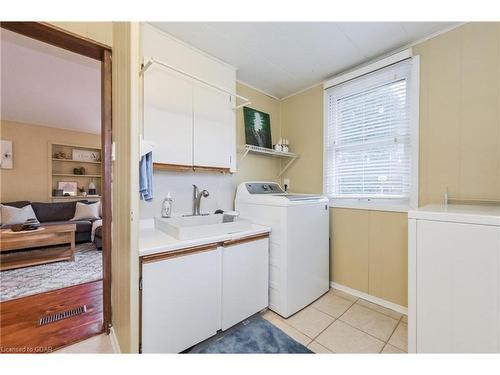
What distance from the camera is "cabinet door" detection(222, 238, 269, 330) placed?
4.95 ft

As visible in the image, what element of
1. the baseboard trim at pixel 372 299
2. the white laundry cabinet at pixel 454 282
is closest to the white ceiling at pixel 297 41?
the white laundry cabinet at pixel 454 282

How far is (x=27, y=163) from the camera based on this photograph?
4.30 metres

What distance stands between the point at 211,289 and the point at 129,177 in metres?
0.91

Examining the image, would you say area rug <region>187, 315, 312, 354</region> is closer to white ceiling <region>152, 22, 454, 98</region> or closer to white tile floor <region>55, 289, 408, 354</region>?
white tile floor <region>55, 289, 408, 354</region>

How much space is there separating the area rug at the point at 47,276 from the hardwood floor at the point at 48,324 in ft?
0.63

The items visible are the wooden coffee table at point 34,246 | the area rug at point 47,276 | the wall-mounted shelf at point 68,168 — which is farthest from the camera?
the wall-mounted shelf at point 68,168

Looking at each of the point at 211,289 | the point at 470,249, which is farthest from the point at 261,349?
the point at 470,249

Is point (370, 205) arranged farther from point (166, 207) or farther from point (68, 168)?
point (68, 168)

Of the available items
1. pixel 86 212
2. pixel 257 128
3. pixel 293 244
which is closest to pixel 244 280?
pixel 293 244

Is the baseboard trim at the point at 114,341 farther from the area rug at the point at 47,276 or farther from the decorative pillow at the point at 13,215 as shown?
the decorative pillow at the point at 13,215

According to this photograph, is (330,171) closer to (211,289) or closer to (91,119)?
(211,289)

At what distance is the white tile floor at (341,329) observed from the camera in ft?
4.69

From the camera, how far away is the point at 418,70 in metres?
1.72

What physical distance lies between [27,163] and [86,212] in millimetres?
1555
